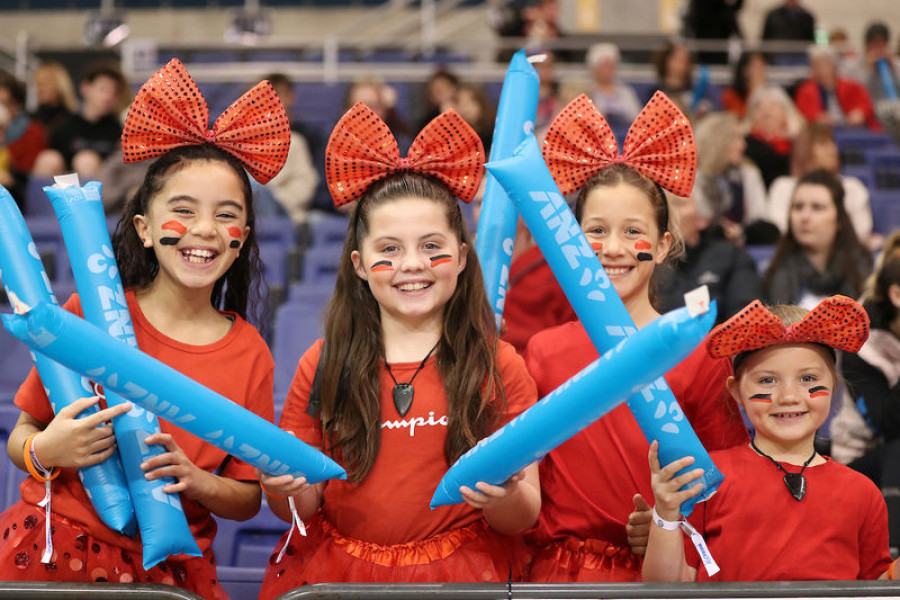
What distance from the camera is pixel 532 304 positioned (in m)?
3.34

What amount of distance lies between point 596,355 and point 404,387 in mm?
395

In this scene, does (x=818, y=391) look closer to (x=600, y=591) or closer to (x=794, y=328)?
(x=794, y=328)

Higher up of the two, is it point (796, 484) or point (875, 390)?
point (875, 390)

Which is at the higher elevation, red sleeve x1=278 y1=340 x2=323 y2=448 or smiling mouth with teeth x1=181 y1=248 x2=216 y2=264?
smiling mouth with teeth x1=181 y1=248 x2=216 y2=264

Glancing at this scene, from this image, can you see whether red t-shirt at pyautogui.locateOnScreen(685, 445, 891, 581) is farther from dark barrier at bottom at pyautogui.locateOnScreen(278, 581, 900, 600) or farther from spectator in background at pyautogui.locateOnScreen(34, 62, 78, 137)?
spectator in background at pyautogui.locateOnScreen(34, 62, 78, 137)

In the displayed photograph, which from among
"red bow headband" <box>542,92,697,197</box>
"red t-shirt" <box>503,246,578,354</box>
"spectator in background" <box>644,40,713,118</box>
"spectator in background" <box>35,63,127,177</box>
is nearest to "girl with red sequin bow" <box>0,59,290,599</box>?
"red bow headband" <box>542,92,697,197</box>

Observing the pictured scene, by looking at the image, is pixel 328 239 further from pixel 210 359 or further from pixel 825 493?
pixel 825 493

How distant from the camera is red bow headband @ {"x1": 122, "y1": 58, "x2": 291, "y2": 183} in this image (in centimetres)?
197

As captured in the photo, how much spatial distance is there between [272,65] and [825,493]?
23.2 feet

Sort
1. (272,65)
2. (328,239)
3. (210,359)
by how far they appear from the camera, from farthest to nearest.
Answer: (272,65), (328,239), (210,359)

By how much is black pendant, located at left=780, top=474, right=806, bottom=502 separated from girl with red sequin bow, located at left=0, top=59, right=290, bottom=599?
1.16ft

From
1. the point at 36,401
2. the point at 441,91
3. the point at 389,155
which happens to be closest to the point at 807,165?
the point at 441,91

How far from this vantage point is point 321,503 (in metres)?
1.94

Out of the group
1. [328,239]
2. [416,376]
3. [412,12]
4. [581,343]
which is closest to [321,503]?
[416,376]
